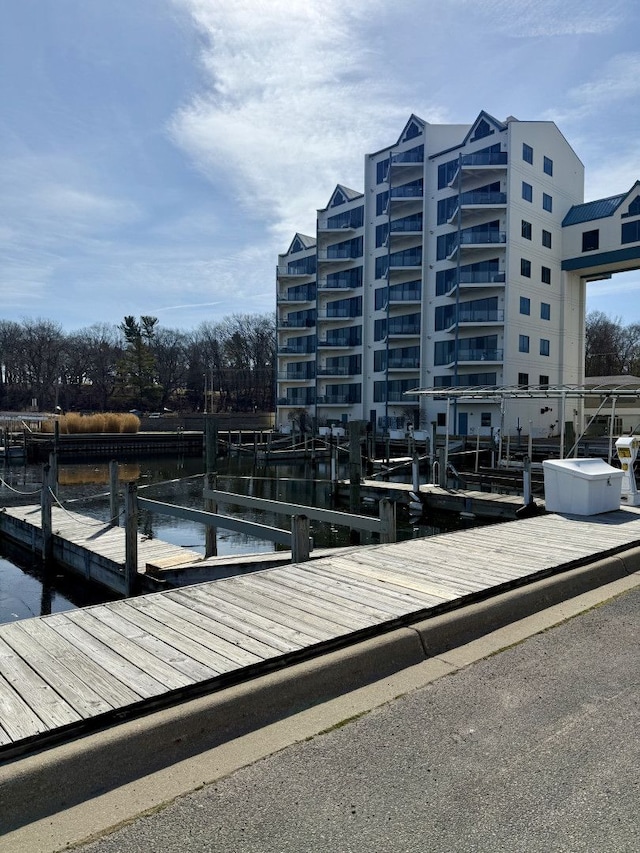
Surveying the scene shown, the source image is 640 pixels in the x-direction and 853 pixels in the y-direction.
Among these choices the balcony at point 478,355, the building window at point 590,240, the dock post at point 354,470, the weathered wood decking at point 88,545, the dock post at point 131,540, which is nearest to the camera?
the dock post at point 131,540

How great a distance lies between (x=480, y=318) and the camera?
4581 cm

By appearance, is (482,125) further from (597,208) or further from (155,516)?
(155,516)

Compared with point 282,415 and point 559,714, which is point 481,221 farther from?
point 559,714

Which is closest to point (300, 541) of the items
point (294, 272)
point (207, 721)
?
point (207, 721)

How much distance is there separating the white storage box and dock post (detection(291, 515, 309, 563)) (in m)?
5.01

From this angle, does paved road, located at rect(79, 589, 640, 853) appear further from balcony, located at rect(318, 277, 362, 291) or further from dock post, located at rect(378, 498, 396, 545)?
balcony, located at rect(318, 277, 362, 291)

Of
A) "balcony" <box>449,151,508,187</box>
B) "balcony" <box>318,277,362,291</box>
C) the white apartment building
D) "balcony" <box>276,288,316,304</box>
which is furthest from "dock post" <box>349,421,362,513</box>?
"balcony" <box>276,288,316,304</box>

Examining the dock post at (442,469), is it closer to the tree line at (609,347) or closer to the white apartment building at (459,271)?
the white apartment building at (459,271)

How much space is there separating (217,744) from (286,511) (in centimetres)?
706

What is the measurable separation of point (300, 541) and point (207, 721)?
14.2ft

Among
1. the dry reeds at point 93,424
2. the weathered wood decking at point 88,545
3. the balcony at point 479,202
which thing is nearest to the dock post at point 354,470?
the weathered wood decking at point 88,545

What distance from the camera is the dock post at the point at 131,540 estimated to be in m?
10.0

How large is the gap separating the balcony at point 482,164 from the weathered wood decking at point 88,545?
40001 millimetres

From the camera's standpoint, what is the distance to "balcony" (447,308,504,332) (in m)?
45.2
